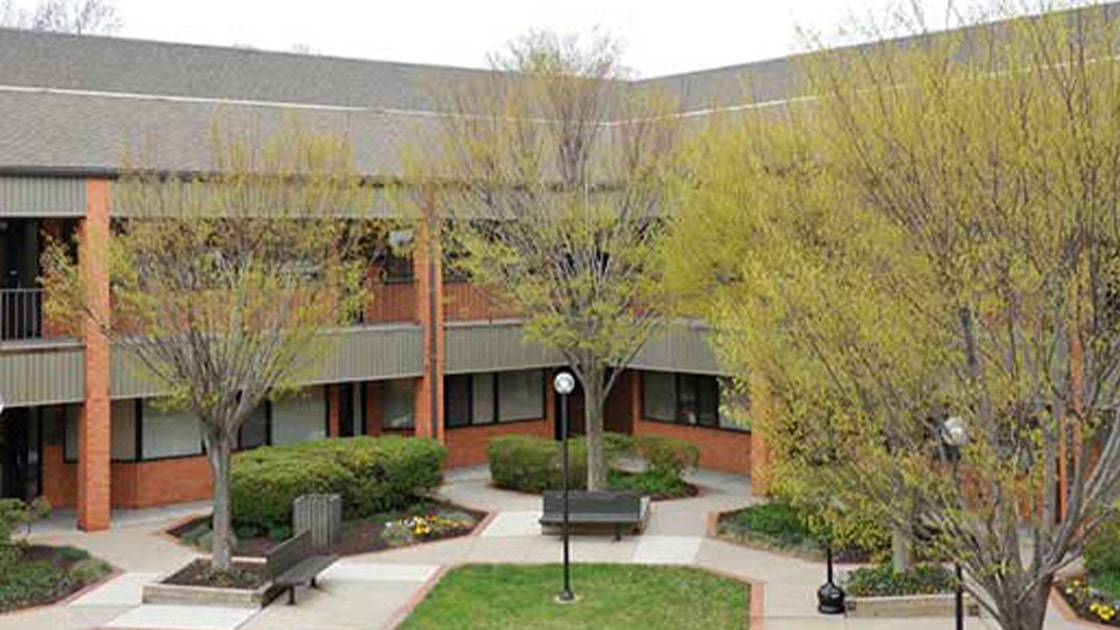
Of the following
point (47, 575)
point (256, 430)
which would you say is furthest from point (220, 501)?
point (256, 430)

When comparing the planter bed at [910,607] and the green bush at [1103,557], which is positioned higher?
the green bush at [1103,557]

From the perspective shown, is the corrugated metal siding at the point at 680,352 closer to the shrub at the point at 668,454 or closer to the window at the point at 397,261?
the shrub at the point at 668,454

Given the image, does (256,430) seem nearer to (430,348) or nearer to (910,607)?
(430,348)

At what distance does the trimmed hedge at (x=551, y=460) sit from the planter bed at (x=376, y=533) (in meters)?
2.42

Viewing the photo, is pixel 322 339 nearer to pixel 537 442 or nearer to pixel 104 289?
pixel 104 289

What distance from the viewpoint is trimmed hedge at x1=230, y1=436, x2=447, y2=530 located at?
2161 centimetres

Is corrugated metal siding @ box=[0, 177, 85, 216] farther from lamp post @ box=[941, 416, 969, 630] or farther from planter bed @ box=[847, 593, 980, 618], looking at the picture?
lamp post @ box=[941, 416, 969, 630]

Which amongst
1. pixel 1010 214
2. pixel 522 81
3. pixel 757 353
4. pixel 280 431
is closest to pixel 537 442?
pixel 280 431

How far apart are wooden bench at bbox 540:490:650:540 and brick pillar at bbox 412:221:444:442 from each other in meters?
6.26

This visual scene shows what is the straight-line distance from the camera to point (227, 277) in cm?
1862

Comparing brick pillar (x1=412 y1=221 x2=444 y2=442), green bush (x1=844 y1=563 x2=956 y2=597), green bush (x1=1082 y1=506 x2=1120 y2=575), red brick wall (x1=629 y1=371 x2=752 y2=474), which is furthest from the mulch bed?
red brick wall (x1=629 y1=371 x2=752 y2=474)

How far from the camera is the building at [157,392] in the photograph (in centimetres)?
2252

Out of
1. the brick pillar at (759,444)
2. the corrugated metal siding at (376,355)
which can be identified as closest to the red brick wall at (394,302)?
the corrugated metal siding at (376,355)

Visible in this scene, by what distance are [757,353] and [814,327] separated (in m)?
Answer: 0.96
